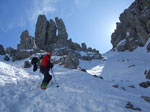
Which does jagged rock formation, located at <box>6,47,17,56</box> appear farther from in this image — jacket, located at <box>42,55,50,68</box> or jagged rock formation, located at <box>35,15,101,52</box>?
jacket, located at <box>42,55,50,68</box>

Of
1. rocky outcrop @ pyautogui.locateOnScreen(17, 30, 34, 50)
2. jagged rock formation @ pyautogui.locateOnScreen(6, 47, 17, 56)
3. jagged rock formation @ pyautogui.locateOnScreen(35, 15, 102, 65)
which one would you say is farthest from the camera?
jagged rock formation @ pyautogui.locateOnScreen(35, 15, 102, 65)

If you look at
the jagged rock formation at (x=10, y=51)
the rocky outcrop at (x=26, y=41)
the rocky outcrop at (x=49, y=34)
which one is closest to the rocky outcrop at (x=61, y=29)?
the rocky outcrop at (x=49, y=34)

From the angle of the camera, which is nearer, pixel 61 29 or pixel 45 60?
pixel 45 60

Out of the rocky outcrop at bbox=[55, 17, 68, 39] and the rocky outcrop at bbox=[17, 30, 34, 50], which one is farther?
the rocky outcrop at bbox=[55, 17, 68, 39]

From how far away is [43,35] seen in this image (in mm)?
74188

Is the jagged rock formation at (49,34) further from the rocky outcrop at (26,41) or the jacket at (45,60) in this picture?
the jacket at (45,60)

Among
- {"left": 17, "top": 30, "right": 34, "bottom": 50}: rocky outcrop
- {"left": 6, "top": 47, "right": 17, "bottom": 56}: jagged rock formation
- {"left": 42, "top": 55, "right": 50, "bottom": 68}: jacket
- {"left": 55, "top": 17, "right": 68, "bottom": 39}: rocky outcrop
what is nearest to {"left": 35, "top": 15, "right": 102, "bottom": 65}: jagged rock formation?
{"left": 55, "top": 17, "right": 68, "bottom": 39}: rocky outcrop

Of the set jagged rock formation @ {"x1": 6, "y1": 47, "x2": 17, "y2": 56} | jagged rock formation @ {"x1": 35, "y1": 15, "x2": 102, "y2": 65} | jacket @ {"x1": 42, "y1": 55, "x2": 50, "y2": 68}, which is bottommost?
jacket @ {"x1": 42, "y1": 55, "x2": 50, "y2": 68}

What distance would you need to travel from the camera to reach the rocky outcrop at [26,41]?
195 feet

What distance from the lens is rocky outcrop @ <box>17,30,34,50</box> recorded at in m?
59.6

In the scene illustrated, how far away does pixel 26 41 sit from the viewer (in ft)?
201

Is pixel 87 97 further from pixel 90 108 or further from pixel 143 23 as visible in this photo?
pixel 143 23

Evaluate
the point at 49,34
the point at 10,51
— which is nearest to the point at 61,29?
the point at 49,34

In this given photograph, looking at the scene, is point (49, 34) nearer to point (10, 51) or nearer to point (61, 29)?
point (61, 29)
